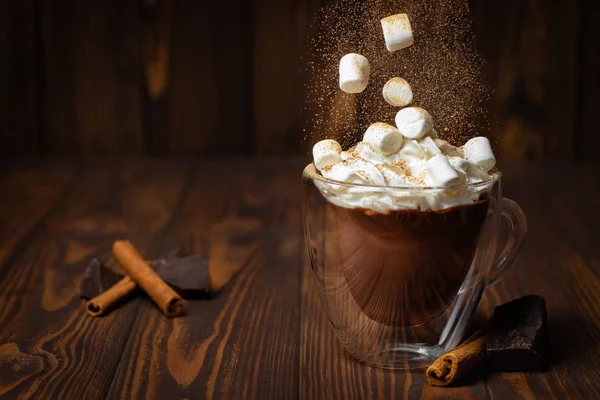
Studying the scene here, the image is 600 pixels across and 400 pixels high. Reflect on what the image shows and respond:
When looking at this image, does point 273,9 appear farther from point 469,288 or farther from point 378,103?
point 469,288

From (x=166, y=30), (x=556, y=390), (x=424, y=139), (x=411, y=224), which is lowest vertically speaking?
(x=556, y=390)

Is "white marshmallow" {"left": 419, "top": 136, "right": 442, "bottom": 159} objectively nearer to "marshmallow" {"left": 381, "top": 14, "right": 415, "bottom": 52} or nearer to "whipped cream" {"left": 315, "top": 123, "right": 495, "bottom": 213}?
"whipped cream" {"left": 315, "top": 123, "right": 495, "bottom": 213}

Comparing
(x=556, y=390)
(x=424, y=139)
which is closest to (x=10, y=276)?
(x=424, y=139)

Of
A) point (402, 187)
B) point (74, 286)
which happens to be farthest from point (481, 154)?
point (74, 286)

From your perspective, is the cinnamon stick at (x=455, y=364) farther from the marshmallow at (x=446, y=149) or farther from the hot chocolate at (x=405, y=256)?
the marshmallow at (x=446, y=149)

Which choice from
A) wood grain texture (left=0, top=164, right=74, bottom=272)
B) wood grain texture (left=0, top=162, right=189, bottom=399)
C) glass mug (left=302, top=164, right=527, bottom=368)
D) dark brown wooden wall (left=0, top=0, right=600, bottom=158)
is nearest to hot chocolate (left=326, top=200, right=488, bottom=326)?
glass mug (left=302, top=164, right=527, bottom=368)

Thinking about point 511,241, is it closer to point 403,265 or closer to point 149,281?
point 403,265
